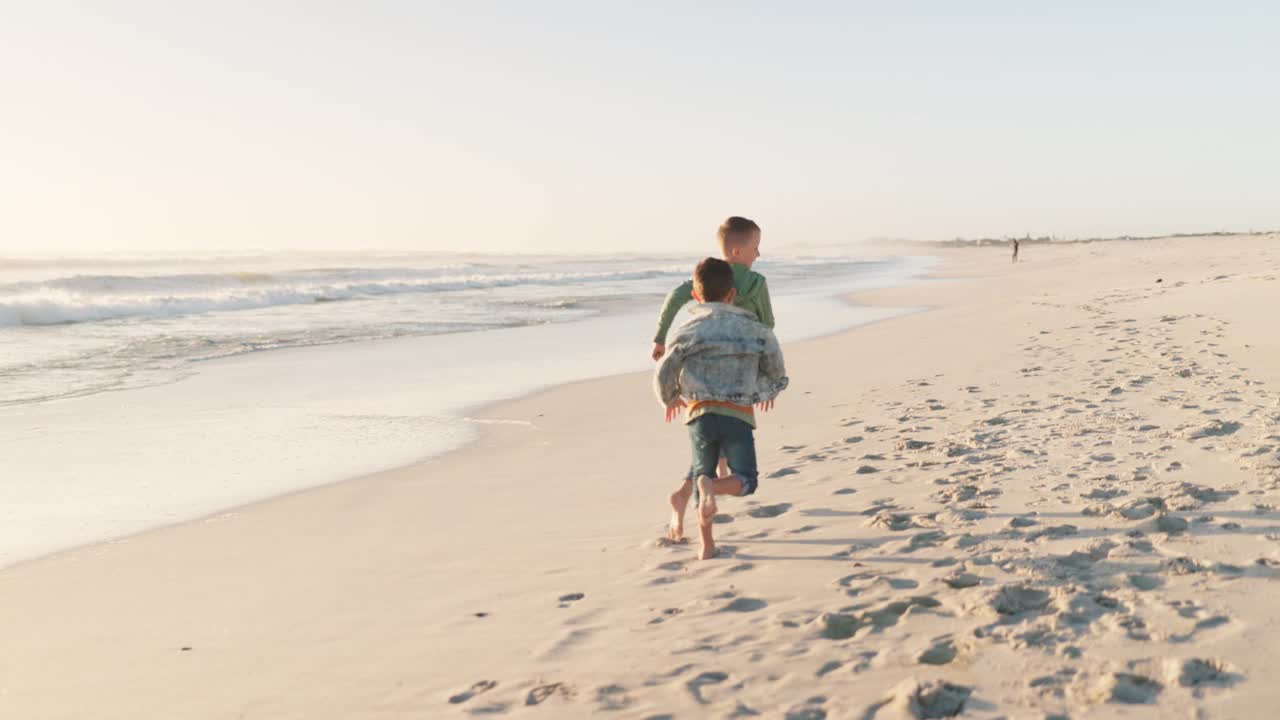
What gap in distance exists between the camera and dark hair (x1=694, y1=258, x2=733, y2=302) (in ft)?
13.4

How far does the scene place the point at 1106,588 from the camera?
128 inches

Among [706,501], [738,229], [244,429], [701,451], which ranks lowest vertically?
[244,429]

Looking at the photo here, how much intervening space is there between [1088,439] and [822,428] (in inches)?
80.9

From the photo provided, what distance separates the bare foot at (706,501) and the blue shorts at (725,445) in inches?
4.2

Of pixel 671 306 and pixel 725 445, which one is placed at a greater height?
pixel 671 306

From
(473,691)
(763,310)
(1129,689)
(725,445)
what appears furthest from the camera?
(763,310)

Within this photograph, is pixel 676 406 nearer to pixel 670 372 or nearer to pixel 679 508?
pixel 670 372

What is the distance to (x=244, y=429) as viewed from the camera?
8.48m

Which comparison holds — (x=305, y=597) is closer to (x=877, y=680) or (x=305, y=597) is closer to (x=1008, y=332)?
(x=877, y=680)

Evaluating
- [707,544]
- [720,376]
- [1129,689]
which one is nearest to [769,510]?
[707,544]

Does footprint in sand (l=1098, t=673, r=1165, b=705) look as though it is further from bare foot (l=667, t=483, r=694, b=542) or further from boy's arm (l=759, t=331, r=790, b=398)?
bare foot (l=667, t=483, r=694, b=542)

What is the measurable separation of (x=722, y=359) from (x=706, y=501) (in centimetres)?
67

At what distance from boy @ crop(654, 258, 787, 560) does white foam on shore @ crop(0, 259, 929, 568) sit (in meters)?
3.47

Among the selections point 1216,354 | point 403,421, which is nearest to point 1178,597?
point 1216,354
